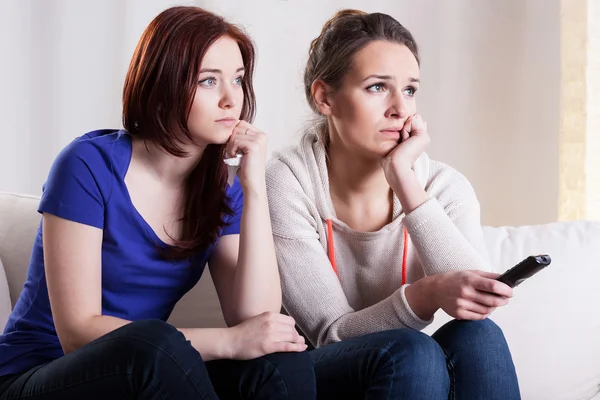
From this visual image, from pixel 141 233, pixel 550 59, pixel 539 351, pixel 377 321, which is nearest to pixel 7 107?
pixel 141 233

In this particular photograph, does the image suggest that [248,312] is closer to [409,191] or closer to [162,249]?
[162,249]

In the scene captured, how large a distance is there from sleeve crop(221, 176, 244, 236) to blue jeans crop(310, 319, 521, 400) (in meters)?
0.30

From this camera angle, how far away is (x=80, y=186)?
144 cm

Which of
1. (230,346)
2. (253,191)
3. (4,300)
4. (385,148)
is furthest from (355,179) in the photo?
(4,300)

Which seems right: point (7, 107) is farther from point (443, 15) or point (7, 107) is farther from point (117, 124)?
point (443, 15)

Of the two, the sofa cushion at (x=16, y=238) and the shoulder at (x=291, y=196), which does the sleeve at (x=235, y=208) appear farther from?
the sofa cushion at (x=16, y=238)

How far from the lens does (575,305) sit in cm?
190

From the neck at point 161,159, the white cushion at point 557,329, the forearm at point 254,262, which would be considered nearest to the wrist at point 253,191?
the forearm at point 254,262

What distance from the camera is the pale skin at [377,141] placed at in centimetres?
169

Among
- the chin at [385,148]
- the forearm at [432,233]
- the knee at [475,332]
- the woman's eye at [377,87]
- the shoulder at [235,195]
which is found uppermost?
the woman's eye at [377,87]

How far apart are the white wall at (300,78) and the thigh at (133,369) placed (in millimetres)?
1409

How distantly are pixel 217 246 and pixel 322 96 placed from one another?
17.0 inches

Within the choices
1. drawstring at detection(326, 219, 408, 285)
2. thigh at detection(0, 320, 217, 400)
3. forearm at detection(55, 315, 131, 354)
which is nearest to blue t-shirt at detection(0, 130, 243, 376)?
forearm at detection(55, 315, 131, 354)

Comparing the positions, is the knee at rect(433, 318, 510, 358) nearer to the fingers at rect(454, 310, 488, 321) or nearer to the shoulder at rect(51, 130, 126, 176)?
the fingers at rect(454, 310, 488, 321)
